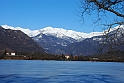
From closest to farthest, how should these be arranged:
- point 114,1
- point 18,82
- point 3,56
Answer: point 114,1, point 18,82, point 3,56

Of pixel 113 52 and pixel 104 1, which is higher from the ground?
pixel 104 1

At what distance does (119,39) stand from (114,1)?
1086 millimetres

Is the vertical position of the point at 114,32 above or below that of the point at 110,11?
below

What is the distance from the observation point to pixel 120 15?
670 cm

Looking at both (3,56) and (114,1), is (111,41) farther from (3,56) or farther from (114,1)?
(3,56)

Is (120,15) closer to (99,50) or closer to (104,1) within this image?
(104,1)

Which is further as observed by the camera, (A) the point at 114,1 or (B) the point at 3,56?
(B) the point at 3,56

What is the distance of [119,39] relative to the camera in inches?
267

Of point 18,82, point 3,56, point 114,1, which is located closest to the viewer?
point 114,1

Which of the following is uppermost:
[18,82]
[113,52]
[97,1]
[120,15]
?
[97,1]

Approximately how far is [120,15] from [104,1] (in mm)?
607

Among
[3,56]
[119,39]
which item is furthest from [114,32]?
[3,56]

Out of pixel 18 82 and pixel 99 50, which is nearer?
pixel 99 50

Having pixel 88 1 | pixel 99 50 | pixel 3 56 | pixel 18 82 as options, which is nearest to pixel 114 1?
pixel 88 1
